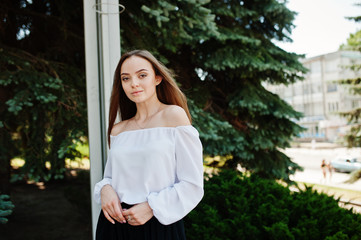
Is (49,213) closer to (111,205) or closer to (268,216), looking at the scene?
(268,216)

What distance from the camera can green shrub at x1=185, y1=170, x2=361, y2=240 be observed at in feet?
6.58

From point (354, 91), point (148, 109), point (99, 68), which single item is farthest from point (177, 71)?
point (354, 91)

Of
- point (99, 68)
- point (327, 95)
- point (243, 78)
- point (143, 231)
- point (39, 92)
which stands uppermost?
point (327, 95)

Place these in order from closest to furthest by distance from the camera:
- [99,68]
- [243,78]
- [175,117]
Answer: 1. [175,117]
2. [99,68]
3. [243,78]

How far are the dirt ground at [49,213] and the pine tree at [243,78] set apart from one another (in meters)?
1.97

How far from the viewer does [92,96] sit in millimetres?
2145

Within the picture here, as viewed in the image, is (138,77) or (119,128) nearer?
(138,77)

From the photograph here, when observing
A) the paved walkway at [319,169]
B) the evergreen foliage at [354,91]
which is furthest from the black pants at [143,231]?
the evergreen foliage at [354,91]

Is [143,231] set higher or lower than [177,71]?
lower

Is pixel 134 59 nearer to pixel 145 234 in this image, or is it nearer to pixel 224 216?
pixel 145 234

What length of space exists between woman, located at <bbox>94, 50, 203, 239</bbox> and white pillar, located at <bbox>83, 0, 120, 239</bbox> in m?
0.77

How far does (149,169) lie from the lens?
3.89 feet

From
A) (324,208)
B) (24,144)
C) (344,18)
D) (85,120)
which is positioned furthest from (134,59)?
(344,18)

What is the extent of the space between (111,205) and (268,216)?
143 centimetres
